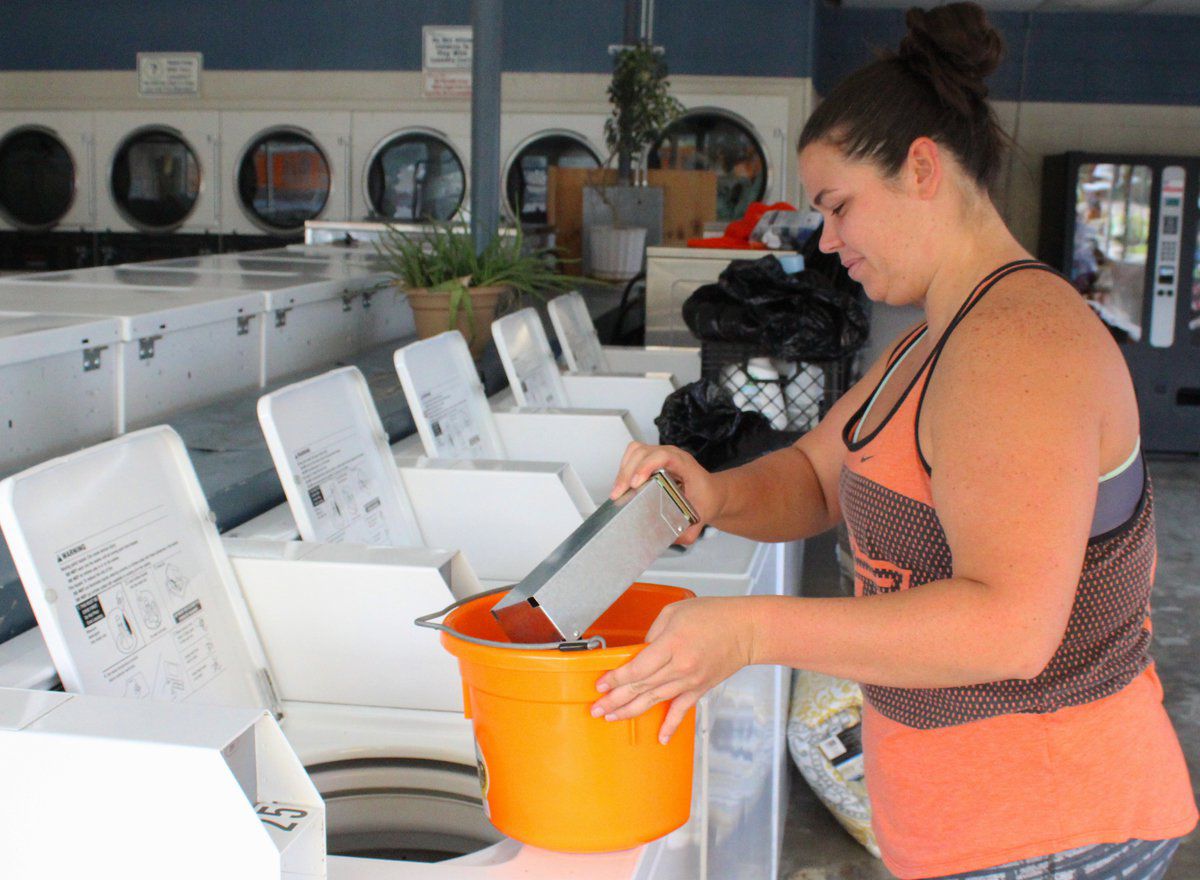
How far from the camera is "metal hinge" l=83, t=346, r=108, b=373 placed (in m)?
2.02

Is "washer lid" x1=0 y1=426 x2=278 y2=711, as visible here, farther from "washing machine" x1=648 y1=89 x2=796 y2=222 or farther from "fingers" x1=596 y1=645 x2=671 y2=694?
"washing machine" x1=648 y1=89 x2=796 y2=222

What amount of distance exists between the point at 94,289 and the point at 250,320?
1.07 feet

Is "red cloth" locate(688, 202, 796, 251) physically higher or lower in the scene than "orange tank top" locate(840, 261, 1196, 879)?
higher

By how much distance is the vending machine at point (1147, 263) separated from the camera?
26.6 feet

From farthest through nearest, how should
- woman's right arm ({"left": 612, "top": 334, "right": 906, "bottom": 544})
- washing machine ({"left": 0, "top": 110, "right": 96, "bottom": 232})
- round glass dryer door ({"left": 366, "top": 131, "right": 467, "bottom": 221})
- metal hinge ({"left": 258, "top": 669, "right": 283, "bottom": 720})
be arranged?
washing machine ({"left": 0, "top": 110, "right": 96, "bottom": 232}) → round glass dryer door ({"left": 366, "top": 131, "right": 467, "bottom": 221}) → metal hinge ({"left": 258, "top": 669, "right": 283, "bottom": 720}) → woman's right arm ({"left": 612, "top": 334, "right": 906, "bottom": 544})

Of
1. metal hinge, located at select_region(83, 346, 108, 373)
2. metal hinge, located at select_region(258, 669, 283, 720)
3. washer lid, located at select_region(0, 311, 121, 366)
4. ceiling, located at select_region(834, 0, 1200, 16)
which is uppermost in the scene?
ceiling, located at select_region(834, 0, 1200, 16)

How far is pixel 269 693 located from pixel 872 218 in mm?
1045

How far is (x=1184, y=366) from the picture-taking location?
26.9 feet

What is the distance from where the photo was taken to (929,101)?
112cm

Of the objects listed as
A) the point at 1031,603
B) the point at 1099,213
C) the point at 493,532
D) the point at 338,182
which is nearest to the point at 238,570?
the point at 493,532

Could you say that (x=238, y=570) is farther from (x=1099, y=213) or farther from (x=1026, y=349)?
(x=1099, y=213)

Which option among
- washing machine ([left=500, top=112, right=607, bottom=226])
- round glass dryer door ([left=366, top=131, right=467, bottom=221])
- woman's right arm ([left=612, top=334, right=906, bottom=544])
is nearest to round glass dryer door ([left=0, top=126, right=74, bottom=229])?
round glass dryer door ([left=366, top=131, right=467, bottom=221])

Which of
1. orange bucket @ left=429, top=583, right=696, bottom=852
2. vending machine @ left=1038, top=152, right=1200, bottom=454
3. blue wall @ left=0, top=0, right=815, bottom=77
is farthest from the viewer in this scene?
vending machine @ left=1038, top=152, right=1200, bottom=454

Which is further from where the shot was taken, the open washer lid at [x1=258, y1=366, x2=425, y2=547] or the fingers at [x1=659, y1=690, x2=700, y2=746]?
the open washer lid at [x1=258, y1=366, x2=425, y2=547]
